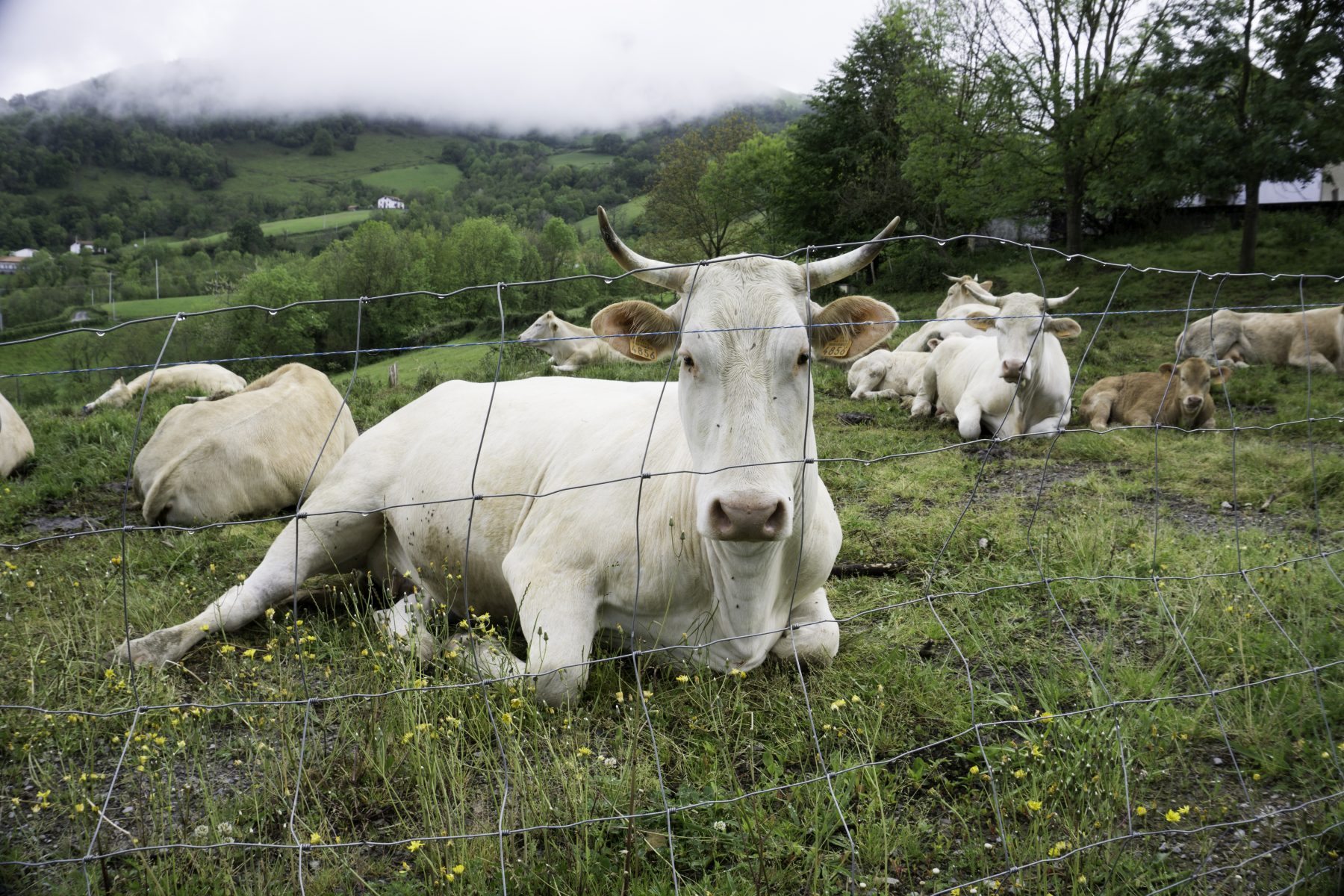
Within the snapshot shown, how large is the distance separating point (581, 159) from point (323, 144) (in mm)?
72536

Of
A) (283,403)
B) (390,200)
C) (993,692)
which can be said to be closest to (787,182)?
(283,403)

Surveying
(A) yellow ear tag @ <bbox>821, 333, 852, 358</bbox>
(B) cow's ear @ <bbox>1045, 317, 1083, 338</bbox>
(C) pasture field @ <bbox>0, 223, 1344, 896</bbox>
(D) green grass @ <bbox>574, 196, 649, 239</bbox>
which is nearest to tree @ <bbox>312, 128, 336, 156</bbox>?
(D) green grass @ <bbox>574, 196, 649, 239</bbox>

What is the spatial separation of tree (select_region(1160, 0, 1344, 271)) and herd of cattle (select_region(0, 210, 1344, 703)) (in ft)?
50.5

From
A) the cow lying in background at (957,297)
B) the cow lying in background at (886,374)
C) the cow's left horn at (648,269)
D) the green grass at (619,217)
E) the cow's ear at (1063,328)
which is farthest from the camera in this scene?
the green grass at (619,217)

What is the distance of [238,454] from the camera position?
20.6 ft

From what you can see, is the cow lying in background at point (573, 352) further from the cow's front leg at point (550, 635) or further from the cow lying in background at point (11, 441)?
the cow's front leg at point (550, 635)

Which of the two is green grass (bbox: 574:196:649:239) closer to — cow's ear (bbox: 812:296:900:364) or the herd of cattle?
the herd of cattle

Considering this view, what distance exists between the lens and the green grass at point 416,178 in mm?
150250

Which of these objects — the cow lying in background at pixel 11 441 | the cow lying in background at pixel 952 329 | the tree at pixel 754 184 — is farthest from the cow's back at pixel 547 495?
the tree at pixel 754 184

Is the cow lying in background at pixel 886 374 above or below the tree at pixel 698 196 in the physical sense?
below

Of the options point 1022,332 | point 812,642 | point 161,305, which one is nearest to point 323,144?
point 161,305

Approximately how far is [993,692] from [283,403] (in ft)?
18.9

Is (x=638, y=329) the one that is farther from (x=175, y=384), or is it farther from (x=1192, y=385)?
(x=175, y=384)

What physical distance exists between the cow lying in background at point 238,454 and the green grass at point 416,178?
14394 centimetres
